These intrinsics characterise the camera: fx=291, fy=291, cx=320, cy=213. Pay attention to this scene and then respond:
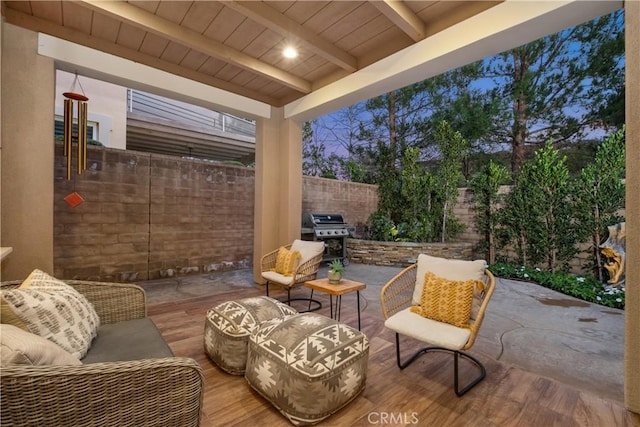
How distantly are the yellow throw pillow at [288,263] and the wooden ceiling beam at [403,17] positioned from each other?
255 cm

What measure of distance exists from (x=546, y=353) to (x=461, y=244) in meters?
4.19

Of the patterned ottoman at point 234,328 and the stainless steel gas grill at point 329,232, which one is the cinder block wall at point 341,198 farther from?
the patterned ottoman at point 234,328

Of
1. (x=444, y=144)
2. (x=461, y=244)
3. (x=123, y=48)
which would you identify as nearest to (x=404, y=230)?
(x=461, y=244)

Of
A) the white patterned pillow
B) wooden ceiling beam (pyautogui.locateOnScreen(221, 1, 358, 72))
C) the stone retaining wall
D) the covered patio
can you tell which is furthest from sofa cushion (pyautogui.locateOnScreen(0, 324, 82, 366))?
the stone retaining wall

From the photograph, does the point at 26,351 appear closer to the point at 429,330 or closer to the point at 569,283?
the point at 429,330

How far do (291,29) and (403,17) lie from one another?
98 cm

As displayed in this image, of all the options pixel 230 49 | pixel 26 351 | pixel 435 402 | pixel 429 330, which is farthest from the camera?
pixel 230 49

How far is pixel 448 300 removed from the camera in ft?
6.86

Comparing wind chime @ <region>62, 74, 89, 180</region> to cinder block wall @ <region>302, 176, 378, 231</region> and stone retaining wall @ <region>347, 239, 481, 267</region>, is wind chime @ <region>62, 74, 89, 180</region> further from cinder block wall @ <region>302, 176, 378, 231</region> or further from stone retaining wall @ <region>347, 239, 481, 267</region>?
stone retaining wall @ <region>347, 239, 481, 267</region>

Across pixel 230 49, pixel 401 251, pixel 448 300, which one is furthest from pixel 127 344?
pixel 401 251

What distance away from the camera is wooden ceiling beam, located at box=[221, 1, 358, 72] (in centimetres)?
236

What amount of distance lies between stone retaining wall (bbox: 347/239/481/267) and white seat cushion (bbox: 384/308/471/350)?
4.29m

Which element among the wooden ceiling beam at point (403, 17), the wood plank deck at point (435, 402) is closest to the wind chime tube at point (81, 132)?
the wood plank deck at point (435, 402)

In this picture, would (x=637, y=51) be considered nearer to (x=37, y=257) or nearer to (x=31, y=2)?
(x=31, y=2)
